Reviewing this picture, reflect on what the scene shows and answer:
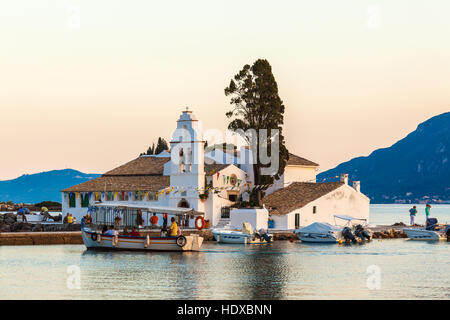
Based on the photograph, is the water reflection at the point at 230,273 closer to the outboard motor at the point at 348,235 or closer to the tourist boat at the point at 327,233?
the tourist boat at the point at 327,233

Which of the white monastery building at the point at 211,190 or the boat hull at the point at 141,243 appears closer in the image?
the boat hull at the point at 141,243

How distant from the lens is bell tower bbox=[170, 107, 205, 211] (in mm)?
66512

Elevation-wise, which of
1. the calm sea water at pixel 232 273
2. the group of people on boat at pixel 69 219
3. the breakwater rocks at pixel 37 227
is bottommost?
the calm sea water at pixel 232 273

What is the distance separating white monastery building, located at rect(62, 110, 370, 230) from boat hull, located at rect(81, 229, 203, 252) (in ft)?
33.5

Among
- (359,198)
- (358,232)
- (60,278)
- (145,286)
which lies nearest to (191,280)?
(145,286)

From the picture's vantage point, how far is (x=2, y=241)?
56.3 meters

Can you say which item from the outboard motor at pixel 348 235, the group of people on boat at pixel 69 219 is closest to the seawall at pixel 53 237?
the outboard motor at pixel 348 235

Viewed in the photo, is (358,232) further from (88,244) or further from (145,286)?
(145,286)

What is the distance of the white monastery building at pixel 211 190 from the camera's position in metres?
66.8

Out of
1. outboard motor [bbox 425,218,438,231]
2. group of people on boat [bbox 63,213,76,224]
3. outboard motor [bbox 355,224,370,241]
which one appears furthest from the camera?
group of people on boat [bbox 63,213,76,224]

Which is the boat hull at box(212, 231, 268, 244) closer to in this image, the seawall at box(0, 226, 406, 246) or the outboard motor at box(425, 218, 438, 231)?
the seawall at box(0, 226, 406, 246)

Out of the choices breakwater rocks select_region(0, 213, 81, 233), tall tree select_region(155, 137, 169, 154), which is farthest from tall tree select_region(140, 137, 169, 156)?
breakwater rocks select_region(0, 213, 81, 233)

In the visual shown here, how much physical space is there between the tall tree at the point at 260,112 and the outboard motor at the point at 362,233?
8073 millimetres

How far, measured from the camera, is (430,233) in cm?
6744
